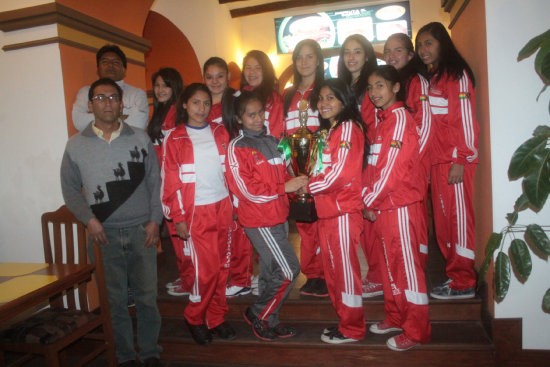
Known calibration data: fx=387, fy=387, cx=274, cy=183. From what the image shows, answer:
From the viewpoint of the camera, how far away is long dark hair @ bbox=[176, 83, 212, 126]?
248 centimetres

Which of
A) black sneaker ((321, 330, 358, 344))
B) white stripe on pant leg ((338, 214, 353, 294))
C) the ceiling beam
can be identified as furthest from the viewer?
the ceiling beam

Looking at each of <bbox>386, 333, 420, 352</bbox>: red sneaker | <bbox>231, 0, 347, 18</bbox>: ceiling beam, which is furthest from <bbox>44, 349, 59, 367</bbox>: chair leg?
<bbox>231, 0, 347, 18</bbox>: ceiling beam

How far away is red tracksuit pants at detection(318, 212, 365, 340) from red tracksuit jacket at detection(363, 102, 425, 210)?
7.1 inches

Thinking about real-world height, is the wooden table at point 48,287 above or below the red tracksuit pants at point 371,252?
above

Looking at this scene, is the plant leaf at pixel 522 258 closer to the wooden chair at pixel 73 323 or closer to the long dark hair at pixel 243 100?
the long dark hair at pixel 243 100

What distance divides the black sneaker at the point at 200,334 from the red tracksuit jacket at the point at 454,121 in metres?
1.90

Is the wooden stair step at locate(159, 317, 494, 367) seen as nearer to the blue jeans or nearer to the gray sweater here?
the blue jeans

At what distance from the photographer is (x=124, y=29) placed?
382 centimetres

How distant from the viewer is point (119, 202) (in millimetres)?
2395

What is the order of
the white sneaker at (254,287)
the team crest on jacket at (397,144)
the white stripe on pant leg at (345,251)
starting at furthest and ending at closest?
the white sneaker at (254,287)
the white stripe on pant leg at (345,251)
the team crest on jacket at (397,144)

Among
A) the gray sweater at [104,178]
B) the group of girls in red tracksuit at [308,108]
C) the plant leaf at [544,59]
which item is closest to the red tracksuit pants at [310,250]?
the group of girls in red tracksuit at [308,108]

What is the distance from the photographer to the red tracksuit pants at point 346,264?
7.52ft

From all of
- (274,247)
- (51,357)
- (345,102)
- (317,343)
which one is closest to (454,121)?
(345,102)

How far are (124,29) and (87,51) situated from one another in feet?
2.41
